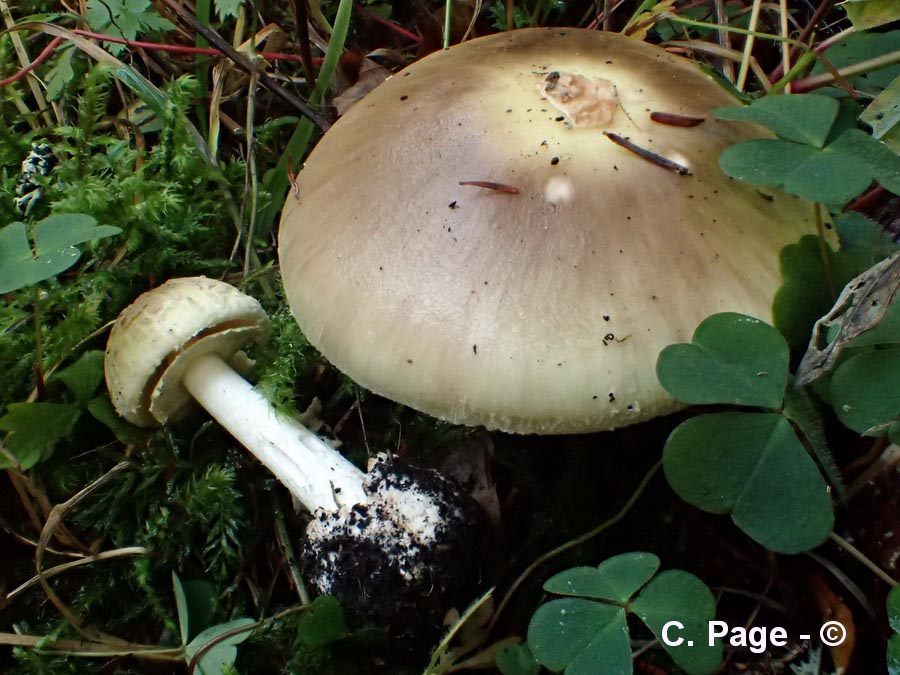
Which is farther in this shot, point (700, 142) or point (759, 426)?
point (700, 142)

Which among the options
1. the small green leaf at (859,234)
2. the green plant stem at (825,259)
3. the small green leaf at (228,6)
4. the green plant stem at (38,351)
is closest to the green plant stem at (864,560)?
the green plant stem at (825,259)

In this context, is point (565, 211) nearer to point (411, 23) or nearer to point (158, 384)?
point (158, 384)

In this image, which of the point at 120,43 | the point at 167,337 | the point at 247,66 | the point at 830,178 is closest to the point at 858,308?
the point at 830,178

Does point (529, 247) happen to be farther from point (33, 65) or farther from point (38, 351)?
point (33, 65)

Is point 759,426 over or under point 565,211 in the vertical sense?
under

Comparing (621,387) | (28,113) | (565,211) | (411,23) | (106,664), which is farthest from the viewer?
(411,23)

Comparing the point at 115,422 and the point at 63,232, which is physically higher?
the point at 63,232

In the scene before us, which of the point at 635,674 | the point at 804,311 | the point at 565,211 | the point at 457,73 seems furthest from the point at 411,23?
the point at 635,674
